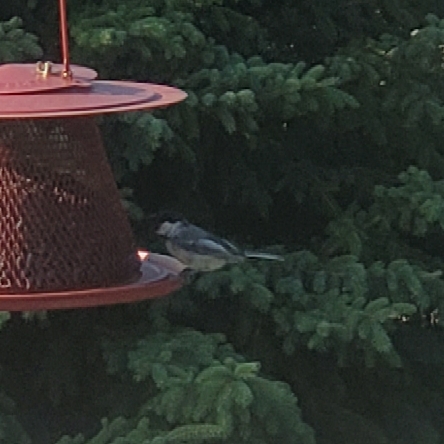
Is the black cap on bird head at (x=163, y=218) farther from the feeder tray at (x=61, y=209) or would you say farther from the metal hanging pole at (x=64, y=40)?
the metal hanging pole at (x=64, y=40)

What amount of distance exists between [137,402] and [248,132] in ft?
2.82

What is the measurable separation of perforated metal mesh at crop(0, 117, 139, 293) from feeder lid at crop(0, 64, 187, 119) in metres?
0.09

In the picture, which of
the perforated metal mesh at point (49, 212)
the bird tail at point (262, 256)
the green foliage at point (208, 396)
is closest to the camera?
the perforated metal mesh at point (49, 212)

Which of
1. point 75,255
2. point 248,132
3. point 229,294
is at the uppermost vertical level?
point 75,255

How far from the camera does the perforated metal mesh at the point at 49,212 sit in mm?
2271

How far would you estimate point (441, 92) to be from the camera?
4.36m

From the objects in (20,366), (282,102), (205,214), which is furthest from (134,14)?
(20,366)

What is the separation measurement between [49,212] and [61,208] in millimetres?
22

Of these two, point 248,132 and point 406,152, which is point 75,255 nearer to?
point 248,132

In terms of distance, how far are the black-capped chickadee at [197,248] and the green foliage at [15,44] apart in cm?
64

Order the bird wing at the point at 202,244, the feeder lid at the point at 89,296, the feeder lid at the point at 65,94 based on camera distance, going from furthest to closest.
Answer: the bird wing at the point at 202,244 < the feeder lid at the point at 89,296 < the feeder lid at the point at 65,94

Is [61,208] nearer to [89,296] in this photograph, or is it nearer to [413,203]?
[89,296]

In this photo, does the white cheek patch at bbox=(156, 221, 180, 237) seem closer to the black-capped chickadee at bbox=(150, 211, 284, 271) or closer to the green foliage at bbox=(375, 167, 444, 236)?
the black-capped chickadee at bbox=(150, 211, 284, 271)

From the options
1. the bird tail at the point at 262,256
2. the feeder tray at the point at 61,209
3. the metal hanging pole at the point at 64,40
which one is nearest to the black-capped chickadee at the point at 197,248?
the bird tail at the point at 262,256
